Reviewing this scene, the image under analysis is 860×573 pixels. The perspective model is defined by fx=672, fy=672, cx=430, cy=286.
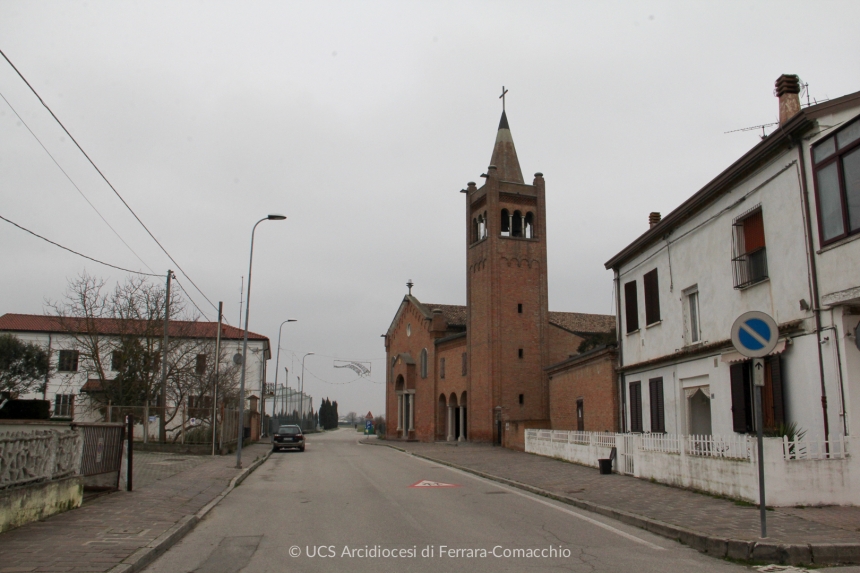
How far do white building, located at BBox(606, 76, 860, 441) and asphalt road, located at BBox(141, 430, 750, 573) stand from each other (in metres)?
4.68

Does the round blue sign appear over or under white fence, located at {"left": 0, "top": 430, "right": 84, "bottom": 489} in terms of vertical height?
over

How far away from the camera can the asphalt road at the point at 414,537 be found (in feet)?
24.8

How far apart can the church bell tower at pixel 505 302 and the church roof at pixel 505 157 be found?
0.08m

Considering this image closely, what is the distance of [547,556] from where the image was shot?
312 inches

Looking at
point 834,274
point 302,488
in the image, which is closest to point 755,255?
point 834,274

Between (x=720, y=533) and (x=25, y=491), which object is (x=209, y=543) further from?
(x=720, y=533)

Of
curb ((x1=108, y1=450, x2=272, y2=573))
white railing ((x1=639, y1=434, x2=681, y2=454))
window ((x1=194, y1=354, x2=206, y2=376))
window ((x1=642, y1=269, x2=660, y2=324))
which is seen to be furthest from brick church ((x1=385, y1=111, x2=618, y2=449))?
curb ((x1=108, y1=450, x2=272, y2=573))

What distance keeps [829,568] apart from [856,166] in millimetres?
6619

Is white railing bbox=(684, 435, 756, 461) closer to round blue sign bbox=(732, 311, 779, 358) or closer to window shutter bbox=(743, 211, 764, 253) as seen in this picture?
round blue sign bbox=(732, 311, 779, 358)

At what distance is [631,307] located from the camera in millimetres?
21438

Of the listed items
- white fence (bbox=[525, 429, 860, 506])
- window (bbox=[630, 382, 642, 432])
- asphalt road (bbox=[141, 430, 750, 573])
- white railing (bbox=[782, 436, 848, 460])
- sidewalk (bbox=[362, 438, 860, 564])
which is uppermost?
window (bbox=[630, 382, 642, 432])

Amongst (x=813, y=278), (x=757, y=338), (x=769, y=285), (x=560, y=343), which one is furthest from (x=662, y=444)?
(x=560, y=343)

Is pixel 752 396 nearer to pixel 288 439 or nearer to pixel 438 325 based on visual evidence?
pixel 288 439

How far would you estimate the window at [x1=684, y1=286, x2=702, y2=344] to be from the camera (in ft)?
55.7
